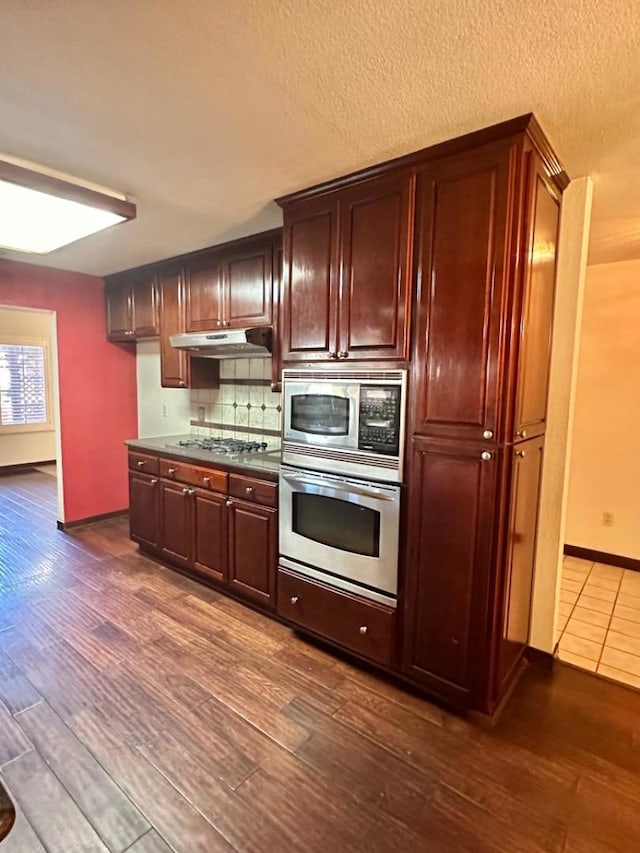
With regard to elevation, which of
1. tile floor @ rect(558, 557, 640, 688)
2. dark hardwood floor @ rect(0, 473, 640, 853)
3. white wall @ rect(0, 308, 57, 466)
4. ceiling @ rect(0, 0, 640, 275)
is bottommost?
dark hardwood floor @ rect(0, 473, 640, 853)

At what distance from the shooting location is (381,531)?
2.15 m

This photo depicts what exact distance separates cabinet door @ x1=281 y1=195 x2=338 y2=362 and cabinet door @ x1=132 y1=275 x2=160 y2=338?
6.15ft

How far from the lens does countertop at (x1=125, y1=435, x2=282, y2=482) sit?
2.73 m

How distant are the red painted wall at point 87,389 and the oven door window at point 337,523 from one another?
9.52ft

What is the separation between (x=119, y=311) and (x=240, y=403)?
1595 mm

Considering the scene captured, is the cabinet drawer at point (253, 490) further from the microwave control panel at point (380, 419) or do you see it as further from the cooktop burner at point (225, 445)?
the microwave control panel at point (380, 419)

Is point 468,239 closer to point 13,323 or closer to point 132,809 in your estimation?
point 132,809

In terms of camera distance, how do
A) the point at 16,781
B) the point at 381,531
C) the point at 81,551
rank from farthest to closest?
the point at 81,551, the point at 381,531, the point at 16,781

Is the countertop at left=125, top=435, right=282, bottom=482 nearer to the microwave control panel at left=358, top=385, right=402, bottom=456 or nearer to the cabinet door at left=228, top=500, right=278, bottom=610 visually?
the cabinet door at left=228, top=500, right=278, bottom=610

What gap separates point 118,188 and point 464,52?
1743 mm

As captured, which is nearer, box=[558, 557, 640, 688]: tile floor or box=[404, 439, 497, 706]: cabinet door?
box=[404, 439, 497, 706]: cabinet door

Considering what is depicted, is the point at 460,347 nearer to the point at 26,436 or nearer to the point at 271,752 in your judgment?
the point at 271,752

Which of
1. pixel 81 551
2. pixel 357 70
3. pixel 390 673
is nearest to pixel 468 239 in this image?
pixel 357 70

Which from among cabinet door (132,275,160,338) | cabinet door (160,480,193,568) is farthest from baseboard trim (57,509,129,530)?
cabinet door (132,275,160,338)
